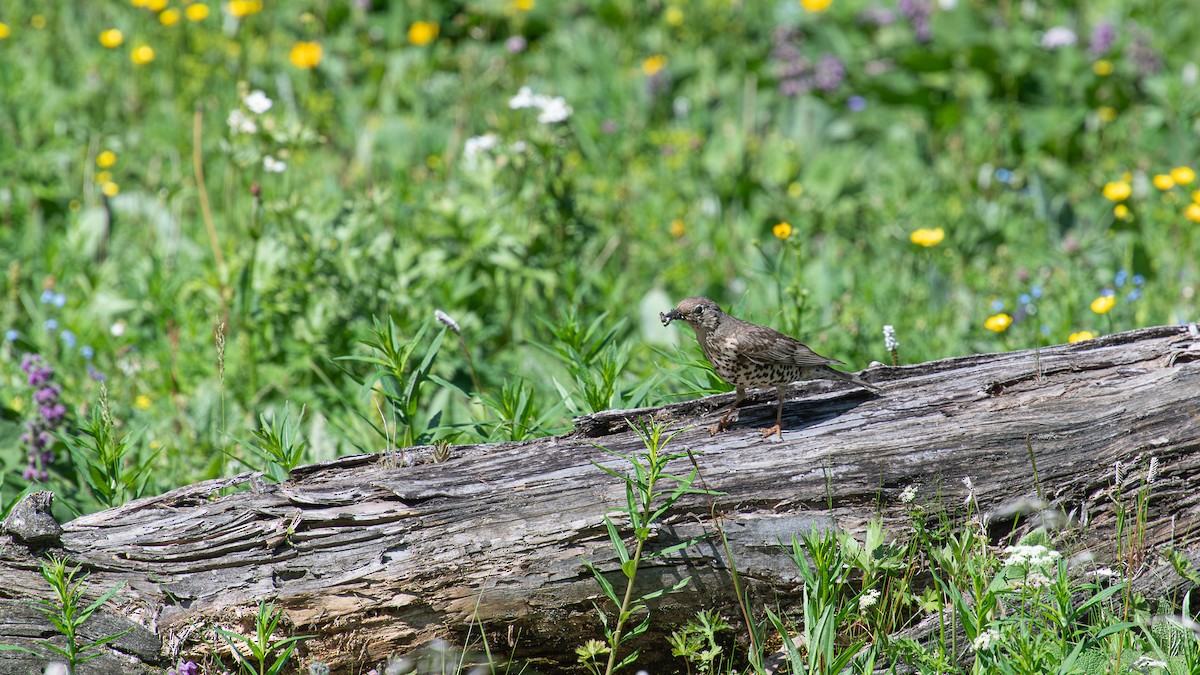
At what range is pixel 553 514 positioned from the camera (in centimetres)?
317

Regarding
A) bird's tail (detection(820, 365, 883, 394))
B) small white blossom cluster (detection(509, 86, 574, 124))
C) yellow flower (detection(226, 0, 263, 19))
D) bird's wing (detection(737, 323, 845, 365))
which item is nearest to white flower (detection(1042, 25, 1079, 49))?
small white blossom cluster (detection(509, 86, 574, 124))

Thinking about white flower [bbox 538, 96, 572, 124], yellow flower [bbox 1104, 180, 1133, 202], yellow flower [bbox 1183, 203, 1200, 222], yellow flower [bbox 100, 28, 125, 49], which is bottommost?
yellow flower [bbox 1183, 203, 1200, 222]

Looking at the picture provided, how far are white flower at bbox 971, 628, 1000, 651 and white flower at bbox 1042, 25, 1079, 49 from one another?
6785 mm

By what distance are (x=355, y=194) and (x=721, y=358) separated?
3983mm

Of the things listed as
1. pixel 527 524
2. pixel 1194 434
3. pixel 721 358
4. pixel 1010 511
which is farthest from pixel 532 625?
pixel 1194 434

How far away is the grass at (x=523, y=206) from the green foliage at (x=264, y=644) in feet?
1.72

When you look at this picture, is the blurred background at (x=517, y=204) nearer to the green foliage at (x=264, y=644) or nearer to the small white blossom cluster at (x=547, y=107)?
the small white blossom cluster at (x=547, y=107)

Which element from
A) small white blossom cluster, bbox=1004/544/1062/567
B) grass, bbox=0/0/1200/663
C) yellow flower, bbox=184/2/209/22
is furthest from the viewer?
yellow flower, bbox=184/2/209/22

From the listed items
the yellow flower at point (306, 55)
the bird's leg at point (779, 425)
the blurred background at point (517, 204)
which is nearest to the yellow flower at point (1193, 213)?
the blurred background at point (517, 204)

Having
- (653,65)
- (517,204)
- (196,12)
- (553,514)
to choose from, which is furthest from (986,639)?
(196,12)

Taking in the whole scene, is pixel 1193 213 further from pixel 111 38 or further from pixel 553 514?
pixel 111 38

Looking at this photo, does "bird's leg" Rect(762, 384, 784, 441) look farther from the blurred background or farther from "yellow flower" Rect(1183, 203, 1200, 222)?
"yellow flower" Rect(1183, 203, 1200, 222)

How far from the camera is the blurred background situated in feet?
14.9

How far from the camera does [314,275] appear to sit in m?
5.23
